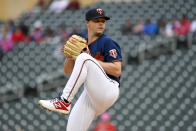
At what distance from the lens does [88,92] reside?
3.50 meters

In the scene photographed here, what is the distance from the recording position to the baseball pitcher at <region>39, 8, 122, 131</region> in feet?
11.0

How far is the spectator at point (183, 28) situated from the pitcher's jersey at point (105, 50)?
4.27 m

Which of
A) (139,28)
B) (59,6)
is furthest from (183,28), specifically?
(59,6)

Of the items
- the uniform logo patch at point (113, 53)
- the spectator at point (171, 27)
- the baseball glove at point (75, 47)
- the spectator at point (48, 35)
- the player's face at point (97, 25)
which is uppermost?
the player's face at point (97, 25)

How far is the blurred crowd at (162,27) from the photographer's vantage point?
25.1 feet

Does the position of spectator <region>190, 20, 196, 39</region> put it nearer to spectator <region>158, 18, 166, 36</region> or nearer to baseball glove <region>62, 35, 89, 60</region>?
spectator <region>158, 18, 166, 36</region>

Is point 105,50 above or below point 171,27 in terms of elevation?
above

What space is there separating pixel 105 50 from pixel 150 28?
4.61m

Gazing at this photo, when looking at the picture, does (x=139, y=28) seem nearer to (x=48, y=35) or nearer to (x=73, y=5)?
(x=48, y=35)

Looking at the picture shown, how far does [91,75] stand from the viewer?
3389 mm

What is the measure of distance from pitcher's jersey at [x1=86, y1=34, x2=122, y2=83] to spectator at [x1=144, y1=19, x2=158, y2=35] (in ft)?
14.6

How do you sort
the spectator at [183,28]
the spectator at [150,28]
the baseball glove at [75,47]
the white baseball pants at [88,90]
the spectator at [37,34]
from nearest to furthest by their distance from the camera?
the white baseball pants at [88,90] < the baseball glove at [75,47] < the spectator at [183,28] < the spectator at [150,28] < the spectator at [37,34]

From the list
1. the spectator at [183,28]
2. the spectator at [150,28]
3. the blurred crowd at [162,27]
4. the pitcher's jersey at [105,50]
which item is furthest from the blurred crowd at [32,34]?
the pitcher's jersey at [105,50]

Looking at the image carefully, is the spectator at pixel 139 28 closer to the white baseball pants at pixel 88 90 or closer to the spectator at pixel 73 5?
the spectator at pixel 73 5
